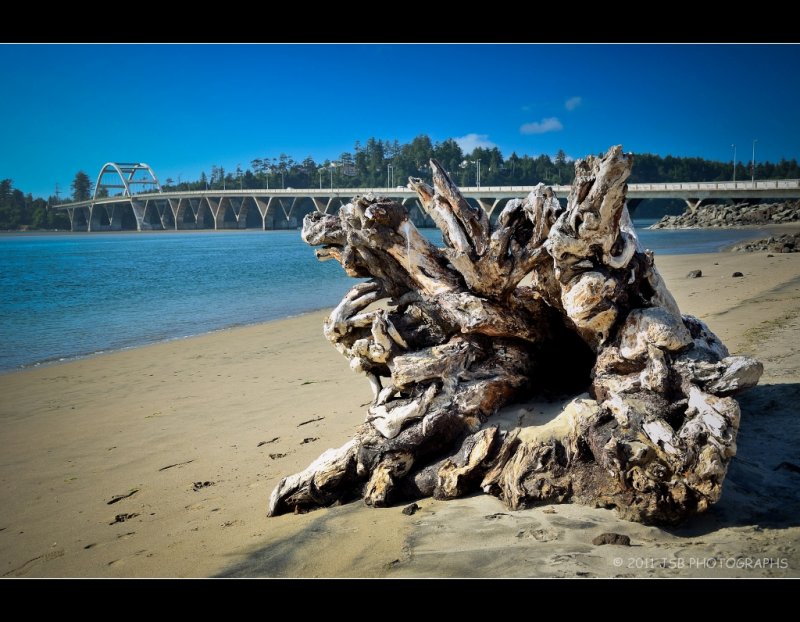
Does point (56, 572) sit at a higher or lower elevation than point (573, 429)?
lower

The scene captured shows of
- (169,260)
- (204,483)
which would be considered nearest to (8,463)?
(204,483)

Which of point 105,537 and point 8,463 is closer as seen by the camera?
point 105,537

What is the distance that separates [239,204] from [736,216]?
59.9 meters

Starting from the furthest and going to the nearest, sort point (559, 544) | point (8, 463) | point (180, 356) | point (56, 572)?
point (180, 356)
point (8, 463)
point (56, 572)
point (559, 544)

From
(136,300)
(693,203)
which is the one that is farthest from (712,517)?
(693,203)

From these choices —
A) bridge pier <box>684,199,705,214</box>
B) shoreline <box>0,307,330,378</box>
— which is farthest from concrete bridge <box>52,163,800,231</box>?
→ shoreline <box>0,307,330,378</box>

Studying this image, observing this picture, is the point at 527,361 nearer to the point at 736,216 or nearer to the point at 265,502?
the point at 265,502

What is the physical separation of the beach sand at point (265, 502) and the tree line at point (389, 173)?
321 cm

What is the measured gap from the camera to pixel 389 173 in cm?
6212

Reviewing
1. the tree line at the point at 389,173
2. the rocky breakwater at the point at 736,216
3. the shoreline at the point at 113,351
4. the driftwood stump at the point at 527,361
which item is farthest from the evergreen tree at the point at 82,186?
the rocky breakwater at the point at 736,216

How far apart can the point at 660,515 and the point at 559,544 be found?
0.49 metres

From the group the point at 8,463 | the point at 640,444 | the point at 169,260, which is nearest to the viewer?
the point at 640,444

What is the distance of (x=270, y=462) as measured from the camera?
4.43 metres
